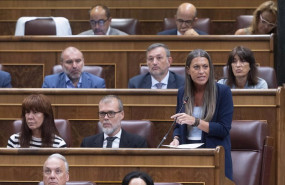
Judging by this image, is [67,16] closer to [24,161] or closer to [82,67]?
[82,67]

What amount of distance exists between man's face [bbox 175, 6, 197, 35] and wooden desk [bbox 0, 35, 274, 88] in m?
0.15

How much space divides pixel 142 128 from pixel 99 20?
916mm

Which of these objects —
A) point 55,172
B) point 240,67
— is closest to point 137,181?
point 55,172

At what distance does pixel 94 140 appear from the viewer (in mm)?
2223

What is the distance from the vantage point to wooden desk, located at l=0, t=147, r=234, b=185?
6.42 feet

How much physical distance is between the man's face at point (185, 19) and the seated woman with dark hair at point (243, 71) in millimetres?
538

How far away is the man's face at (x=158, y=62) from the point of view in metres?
2.62

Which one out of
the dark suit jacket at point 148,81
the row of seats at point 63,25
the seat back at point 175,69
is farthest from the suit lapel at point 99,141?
the row of seats at point 63,25

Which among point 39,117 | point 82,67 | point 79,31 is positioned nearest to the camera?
point 39,117

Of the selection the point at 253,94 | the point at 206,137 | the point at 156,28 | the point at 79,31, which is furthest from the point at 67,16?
the point at 206,137

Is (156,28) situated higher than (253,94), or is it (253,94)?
(156,28)

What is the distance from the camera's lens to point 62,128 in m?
2.29

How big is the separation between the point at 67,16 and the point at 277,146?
1493 mm

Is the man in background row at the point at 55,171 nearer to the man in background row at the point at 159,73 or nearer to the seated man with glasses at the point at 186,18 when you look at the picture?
the man in background row at the point at 159,73
